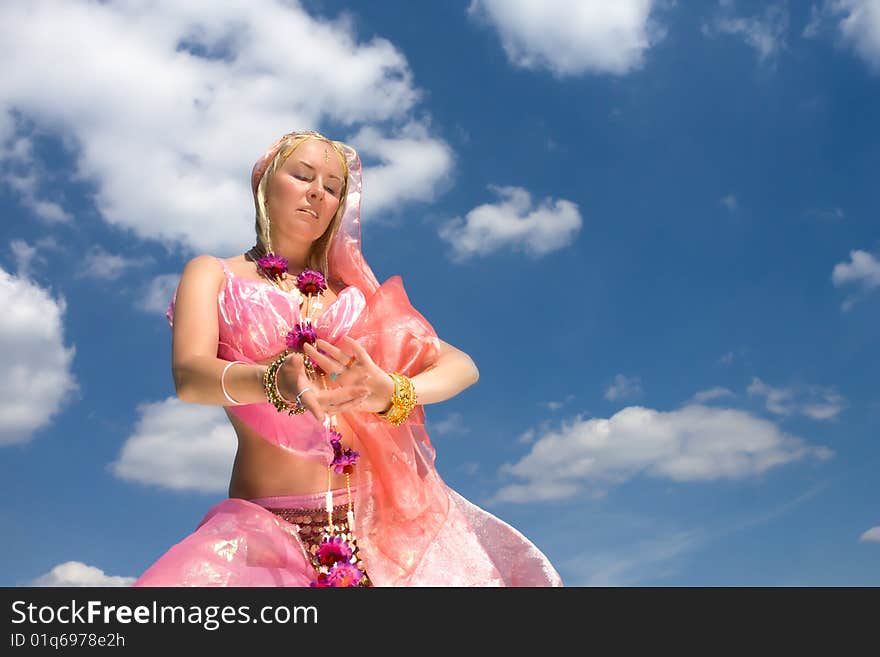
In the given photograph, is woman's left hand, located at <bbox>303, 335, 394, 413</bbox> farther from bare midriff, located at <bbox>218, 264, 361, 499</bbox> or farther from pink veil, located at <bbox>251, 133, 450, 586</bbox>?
bare midriff, located at <bbox>218, 264, 361, 499</bbox>

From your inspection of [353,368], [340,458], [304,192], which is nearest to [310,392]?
[353,368]

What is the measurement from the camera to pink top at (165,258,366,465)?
3.92 meters

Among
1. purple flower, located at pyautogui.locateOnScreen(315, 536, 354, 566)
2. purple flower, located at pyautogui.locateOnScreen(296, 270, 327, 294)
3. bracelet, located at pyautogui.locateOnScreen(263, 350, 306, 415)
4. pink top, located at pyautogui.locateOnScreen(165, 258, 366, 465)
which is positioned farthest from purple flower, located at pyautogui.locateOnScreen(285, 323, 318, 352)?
purple flower, located at pyautogui.locateOnScreen(315, 536, 354, 566)

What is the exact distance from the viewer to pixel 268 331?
408cm

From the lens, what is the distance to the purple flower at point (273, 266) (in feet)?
14.5

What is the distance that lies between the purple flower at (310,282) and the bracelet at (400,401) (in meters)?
0.99

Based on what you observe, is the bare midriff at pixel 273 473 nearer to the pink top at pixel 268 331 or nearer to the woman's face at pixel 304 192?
the pink top at pixel 268 331

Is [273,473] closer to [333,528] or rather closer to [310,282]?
[333,528]

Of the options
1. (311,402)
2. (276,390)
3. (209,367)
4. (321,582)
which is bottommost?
(321,582)

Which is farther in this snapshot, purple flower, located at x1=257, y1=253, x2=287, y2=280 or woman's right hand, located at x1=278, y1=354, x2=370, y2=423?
purple flower, located at x1=257, y1=253, x2=287, y2=280

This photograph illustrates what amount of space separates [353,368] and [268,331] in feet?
2.66

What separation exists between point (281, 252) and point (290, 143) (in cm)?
61

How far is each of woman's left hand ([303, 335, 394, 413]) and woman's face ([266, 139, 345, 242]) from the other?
120 cm
